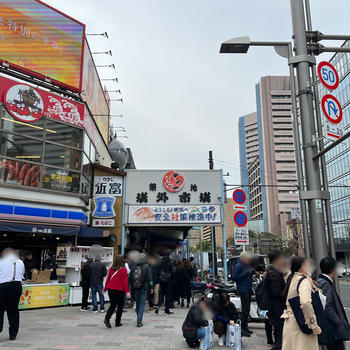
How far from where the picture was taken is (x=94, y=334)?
7.72 m

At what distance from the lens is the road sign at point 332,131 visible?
16.2ft

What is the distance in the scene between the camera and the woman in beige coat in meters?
3.93

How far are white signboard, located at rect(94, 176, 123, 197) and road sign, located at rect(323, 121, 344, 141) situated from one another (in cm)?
1241

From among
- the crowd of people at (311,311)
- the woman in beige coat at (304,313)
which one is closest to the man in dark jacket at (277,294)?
the crowd of people at (311,311)

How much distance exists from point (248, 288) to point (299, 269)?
367 centimetres

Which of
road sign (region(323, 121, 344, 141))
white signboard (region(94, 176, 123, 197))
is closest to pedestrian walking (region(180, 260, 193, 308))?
white signboard (region(94, 176, 123, 197))

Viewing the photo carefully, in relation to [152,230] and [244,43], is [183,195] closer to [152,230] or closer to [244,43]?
[152,230]

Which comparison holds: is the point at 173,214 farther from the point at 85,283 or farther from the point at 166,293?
the point at 85,283

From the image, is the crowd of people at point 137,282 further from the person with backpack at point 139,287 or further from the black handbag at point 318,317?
the black handbag at point 318,317

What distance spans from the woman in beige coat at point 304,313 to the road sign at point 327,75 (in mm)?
2724

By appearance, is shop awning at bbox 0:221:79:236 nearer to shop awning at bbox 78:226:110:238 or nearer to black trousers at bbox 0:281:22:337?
shop awning at bbox 78:226:110:238

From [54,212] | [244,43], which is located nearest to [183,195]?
[54,212]

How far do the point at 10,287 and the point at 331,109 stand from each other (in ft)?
22.3

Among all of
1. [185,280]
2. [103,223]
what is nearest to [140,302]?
[185,280]
